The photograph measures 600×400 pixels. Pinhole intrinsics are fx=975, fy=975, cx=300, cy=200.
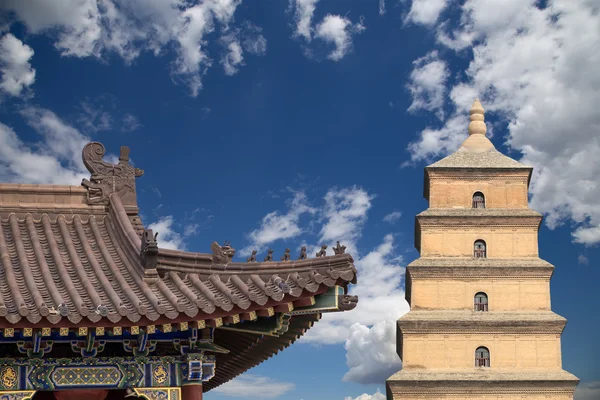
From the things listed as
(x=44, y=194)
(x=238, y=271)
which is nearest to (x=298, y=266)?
(x=238, y=271)

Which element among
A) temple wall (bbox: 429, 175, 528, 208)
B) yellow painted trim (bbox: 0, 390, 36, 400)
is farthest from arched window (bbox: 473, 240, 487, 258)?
yellow painted trim (bbox: 0, 390, 36, 400)

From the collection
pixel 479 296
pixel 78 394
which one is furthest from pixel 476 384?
pixel 78 394

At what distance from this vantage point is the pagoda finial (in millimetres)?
46188

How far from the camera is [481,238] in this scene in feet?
140

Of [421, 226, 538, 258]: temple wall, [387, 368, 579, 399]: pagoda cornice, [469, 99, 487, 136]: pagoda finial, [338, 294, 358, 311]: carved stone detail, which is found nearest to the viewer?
[338, 294, 358, 311]: carved stone detail

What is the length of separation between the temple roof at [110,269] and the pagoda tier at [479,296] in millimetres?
29457

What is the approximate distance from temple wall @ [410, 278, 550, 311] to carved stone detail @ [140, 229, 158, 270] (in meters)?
32.8

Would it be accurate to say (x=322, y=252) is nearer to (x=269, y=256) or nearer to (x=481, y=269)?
(x=269, y=256)

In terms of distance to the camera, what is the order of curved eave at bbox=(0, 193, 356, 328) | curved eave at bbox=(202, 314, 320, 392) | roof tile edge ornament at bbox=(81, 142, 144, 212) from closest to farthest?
curved eave at bbox=(0, 193, 356, 328) → curved eave at bbox=(202, 314, 320, 392) → roof tile edge ornament at bbox=(81, 142, 144, 212)

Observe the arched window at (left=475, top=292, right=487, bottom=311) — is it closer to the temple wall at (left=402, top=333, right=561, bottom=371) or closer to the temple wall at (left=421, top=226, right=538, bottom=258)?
the temple wall at (left=402, top=333, right=561, bottom=371)

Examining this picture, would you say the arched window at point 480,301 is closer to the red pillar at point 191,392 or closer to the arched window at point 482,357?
the arched window at point 482,357

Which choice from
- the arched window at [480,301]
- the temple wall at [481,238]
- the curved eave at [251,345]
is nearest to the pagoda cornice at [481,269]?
the temple wall at [481,238]

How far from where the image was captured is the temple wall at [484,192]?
43375 millimetres

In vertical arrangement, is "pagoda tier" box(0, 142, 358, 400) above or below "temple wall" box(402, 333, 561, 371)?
below
